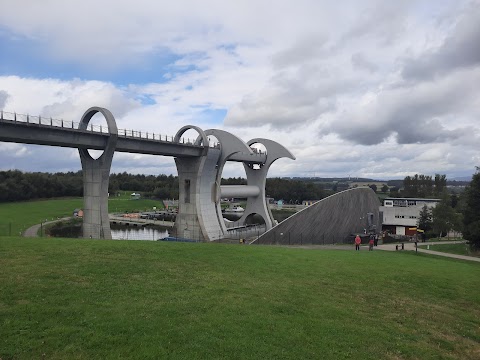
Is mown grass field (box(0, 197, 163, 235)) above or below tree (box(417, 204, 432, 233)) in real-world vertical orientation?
above

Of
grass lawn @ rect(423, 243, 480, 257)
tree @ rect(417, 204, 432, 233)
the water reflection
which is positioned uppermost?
tree @ rect(417, 204, 432, 233)

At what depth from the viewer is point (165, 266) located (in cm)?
1423

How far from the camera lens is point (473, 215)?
34.8 m

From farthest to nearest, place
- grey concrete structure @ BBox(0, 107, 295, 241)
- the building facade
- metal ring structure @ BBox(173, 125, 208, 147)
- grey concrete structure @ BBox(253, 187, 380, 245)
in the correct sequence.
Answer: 1. the building facade
2. metal ring structure @ BBox(173, 125, 208, 147)
3. grey concrete structure @ BBox(253, 187, 380, 245)
4. grey concrete structure @ BBox(0, 107, 295, 241)

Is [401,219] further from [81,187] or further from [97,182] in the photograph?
[81,187]

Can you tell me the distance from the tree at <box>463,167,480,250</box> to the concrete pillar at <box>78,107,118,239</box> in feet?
108

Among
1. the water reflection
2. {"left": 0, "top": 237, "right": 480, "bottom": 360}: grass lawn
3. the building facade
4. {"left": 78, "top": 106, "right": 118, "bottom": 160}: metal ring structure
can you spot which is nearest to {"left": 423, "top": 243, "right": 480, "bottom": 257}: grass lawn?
{"left": 0, "top": 237, "right": 480, "bottom": 360}: grass lawn

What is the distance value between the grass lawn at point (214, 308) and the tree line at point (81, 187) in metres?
68.3

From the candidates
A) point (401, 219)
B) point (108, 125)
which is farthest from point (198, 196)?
point (401, 219)

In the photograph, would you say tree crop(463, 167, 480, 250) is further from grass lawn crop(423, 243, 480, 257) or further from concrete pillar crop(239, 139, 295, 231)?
concrete pillar crop(239, 139, 295, 231)

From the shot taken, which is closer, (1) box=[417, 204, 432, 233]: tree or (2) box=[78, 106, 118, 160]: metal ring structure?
(2) box=[78, 106, 118, 160]: metal ring structure

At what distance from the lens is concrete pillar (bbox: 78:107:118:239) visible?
3497cm

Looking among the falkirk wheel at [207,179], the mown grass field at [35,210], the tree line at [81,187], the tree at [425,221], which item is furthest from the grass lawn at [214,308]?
the tree line at [81,187]

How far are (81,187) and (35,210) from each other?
22337 millimetres
